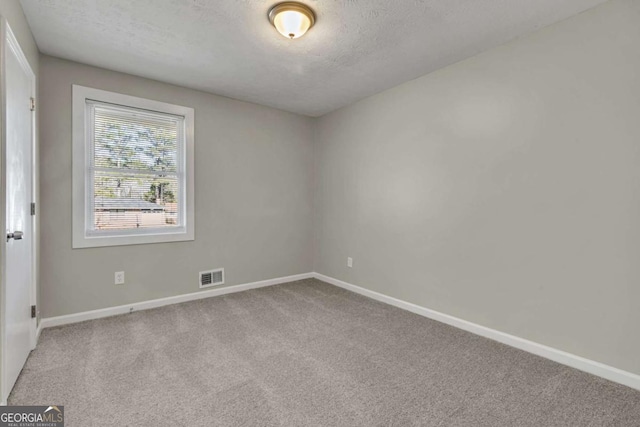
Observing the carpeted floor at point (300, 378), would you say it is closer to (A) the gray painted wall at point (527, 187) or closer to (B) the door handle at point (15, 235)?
(A) the gray painted wall at point (527, 187)

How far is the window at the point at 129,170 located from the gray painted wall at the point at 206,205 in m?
0.09

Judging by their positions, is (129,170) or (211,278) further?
(211,278)

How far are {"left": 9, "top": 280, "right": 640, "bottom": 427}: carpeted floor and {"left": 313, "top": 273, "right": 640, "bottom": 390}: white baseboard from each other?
68 millimetres

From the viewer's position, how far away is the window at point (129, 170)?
2.93 metres

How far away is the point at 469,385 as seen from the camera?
1949 mm

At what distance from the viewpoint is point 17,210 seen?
6.45 ft

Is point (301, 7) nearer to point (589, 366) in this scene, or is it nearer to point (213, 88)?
point (213, 88)

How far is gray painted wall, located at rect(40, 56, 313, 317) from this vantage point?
2799mm

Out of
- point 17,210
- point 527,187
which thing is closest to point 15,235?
point 17,210

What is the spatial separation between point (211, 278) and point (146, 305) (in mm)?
728

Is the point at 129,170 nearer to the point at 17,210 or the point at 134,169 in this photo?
the point at 134,169

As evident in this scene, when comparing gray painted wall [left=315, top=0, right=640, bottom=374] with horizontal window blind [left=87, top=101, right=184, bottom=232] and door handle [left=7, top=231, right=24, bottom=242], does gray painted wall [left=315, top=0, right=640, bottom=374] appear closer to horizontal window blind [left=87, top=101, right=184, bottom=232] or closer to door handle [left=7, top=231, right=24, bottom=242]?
horizontal window blind [left=87, top=101, right=184, bottom=232]

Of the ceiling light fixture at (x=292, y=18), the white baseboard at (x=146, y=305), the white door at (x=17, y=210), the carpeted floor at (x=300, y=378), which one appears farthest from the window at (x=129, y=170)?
the ceiling light fixture at (x=292, y=18)

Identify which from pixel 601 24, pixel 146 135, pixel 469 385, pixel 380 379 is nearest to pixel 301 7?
pixel 601 24
